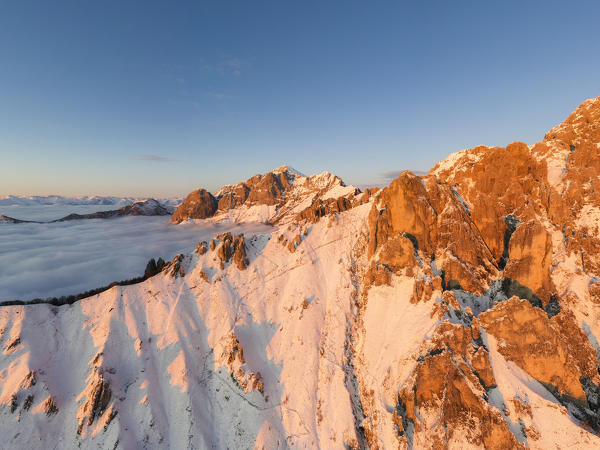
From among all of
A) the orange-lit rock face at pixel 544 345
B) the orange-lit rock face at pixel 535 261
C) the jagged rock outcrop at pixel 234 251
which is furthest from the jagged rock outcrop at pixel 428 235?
the jagged rock outcrop at pixel 234 251

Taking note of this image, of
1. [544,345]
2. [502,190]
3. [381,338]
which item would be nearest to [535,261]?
[544,345]

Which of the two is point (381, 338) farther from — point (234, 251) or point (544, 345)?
point (234, 251)

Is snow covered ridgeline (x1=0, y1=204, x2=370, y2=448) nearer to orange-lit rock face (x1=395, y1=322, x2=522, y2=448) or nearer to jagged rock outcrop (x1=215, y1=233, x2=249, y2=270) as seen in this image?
jagged rock outcrop (x1=215, y1=233, x2=249, y2=270)

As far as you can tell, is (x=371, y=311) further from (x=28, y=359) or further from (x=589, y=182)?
(x=28, y=359)

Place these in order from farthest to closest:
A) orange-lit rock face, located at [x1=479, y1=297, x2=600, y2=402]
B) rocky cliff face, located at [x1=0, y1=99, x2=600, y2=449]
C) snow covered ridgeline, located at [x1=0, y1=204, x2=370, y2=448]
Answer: snow covered ridgeline, located at [x1=0, y1=204, x2=370, y2=448] < rocky cliff face, located at [x1=0, y1=99, x2=600, y2=449] < orange-lit rock face, located at [x1=479, y1=297, x2=600, y2=402]

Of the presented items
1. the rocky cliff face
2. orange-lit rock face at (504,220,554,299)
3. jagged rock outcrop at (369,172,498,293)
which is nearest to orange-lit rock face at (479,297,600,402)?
the rocky cliff face

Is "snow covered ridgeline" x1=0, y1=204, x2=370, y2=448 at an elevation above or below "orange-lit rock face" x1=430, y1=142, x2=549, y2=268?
below
